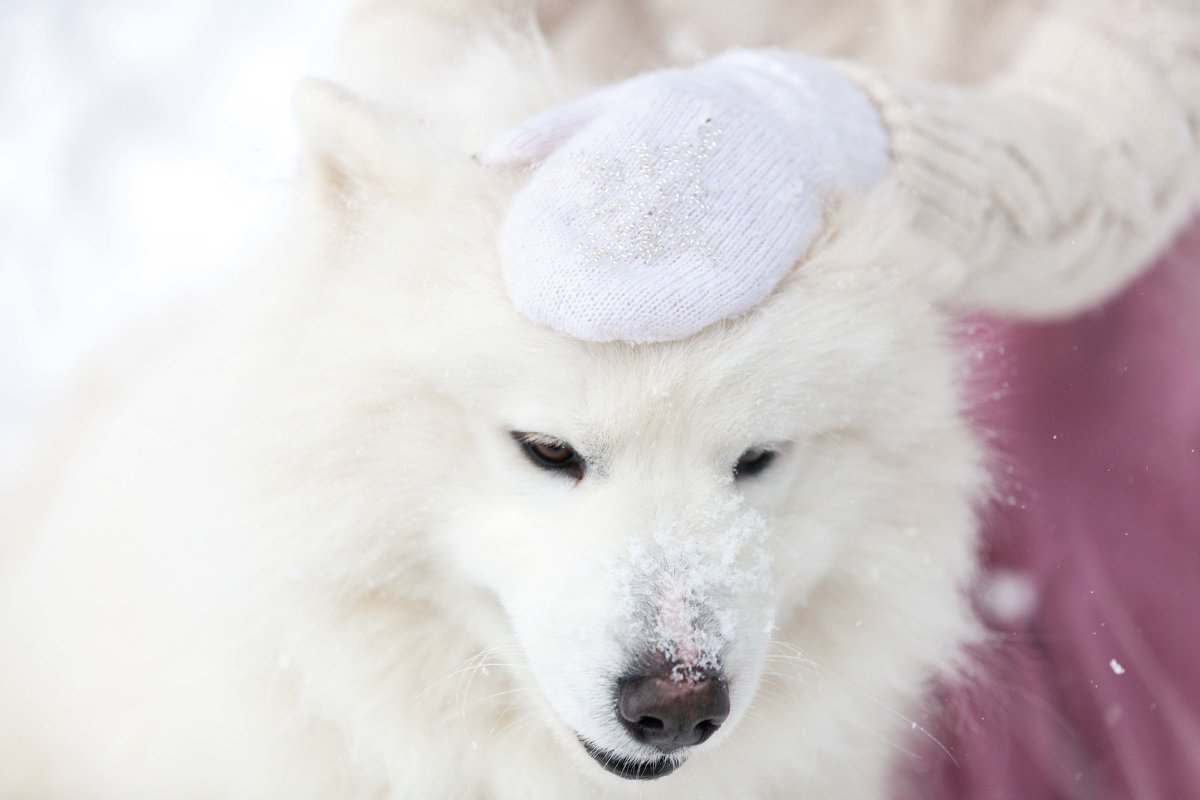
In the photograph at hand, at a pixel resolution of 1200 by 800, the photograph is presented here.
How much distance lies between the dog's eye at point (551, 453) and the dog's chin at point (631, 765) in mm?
492

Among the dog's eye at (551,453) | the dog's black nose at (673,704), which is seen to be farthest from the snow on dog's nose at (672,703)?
the dog's eye at (551,453)

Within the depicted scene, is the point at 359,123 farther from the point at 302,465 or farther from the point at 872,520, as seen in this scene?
the point at 872,520

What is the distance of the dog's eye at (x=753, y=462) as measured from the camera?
176 centimetres

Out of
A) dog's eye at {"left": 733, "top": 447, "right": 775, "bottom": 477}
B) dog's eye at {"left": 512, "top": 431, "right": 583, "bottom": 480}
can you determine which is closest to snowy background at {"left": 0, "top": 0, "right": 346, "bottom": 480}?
dog's eye at {"left": 512, "top": 431, "right": 583, "bottom": 480}

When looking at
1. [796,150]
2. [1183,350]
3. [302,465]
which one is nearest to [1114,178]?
[1183,350]

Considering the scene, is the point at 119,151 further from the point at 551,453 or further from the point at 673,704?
the point at 673,704

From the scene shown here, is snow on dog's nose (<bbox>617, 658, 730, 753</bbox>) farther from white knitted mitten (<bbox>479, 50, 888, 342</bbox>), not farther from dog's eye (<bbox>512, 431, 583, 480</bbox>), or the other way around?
white knitted mitten (<bbox>479, 50, 888, 342</bbox>)

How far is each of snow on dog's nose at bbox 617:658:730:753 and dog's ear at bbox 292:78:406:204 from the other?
1.00 m

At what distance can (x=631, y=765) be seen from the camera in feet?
5.62

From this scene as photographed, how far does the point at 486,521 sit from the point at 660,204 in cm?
66

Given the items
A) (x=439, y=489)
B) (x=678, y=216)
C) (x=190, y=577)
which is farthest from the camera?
(x=190, y=577)

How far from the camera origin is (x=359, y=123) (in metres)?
1.68

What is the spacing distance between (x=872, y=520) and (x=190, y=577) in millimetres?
1443

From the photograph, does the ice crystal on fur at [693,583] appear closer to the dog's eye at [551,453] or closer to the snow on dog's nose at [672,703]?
the snow on dog's nose at [672,703]
